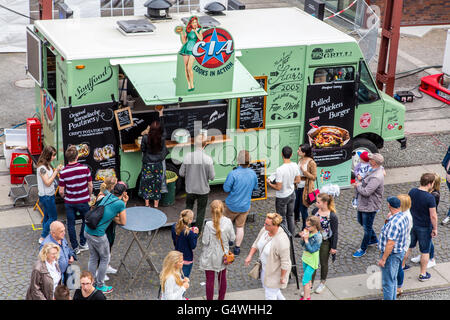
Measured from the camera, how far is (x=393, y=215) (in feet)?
28.7

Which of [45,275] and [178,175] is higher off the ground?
[45,275]

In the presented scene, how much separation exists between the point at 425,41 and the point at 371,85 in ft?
30.5

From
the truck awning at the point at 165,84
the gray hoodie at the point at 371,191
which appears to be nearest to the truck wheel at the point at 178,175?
the truck awning at the point at 165,84

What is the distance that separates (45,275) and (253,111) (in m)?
5.22

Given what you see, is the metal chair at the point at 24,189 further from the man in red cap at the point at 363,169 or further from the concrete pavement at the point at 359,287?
the man in red cap at the point at 363,169

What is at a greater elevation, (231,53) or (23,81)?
(231,53)

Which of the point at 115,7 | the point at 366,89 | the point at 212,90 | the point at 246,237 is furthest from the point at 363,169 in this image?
the point at 115,7

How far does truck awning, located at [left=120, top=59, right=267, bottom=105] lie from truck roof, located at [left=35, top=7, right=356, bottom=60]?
249mm

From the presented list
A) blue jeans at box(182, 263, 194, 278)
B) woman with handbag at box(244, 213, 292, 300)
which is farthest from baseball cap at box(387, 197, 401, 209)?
blue jeans at box(182, 263, 194, 278)

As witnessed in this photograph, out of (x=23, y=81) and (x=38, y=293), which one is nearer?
(x=38, y=293)

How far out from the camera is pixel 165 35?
456 inches

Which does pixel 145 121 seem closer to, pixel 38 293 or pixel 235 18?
pixel 235 18

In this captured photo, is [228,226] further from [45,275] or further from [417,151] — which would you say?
[417,151]
